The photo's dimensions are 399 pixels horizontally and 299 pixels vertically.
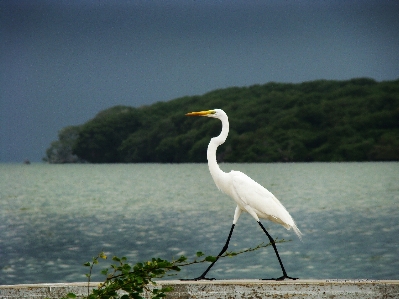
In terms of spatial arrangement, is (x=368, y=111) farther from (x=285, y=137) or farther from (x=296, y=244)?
(x=296, y=244)

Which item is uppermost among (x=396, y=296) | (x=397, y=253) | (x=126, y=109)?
(x=126, y=109)

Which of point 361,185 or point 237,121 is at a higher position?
point 237,121

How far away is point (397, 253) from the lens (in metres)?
15.8

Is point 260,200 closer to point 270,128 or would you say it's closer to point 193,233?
point 193,233

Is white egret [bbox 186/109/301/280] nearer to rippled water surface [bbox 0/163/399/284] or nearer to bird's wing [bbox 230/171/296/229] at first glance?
bird's wing [bbox 230/171/296/229]

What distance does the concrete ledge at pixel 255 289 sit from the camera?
5020mm

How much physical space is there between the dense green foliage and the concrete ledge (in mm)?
55963

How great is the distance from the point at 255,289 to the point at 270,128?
2415 inches

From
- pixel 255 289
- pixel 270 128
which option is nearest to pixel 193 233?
pixel 255 289

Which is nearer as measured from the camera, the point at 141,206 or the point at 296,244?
the point at 296,244

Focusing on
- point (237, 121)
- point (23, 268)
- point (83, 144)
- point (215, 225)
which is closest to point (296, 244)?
point (215, 225)

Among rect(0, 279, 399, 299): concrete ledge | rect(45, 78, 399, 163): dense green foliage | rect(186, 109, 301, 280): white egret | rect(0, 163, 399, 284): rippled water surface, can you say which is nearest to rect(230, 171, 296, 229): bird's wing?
rect(186, 109, 301, 280): white egret

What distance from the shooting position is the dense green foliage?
217 feet

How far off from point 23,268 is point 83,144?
63.0 meters
